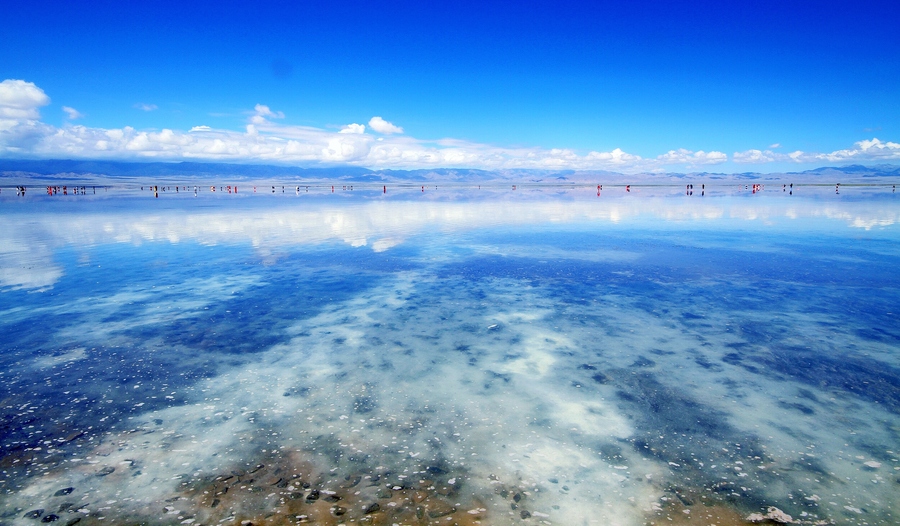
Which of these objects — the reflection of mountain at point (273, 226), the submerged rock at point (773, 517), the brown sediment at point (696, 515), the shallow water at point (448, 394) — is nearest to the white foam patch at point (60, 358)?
the shallow water at point (448, 394)

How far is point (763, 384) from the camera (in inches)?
294

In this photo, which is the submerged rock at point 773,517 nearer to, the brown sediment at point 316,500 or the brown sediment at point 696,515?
the brown sediment at point 696,515

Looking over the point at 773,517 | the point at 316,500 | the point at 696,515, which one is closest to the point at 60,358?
the point at 316,500

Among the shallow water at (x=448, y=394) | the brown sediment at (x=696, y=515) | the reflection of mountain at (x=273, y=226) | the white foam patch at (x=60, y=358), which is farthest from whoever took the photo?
Answer: the reflection of mountain at (x=273, y=226)

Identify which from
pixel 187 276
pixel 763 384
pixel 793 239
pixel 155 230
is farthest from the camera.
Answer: pixel 155 230

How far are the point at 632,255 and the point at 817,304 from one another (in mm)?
7263

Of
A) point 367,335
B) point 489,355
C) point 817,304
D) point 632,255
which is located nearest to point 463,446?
point 489,355

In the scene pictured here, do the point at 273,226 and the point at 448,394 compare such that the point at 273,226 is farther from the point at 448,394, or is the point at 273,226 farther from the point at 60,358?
the point at 448,394

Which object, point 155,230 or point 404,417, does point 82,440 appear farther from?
point 155,230

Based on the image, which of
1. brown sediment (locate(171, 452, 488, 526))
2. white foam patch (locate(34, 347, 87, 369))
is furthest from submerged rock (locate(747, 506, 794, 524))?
white foam patch (locate(34, 347, 87, 369))

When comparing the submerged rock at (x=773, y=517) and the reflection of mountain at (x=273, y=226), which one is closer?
the submerged rock at (x=773, y=517)

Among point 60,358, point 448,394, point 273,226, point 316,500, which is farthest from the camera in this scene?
point 273,226

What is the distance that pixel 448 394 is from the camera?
7266mm

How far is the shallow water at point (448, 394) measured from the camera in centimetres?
502
